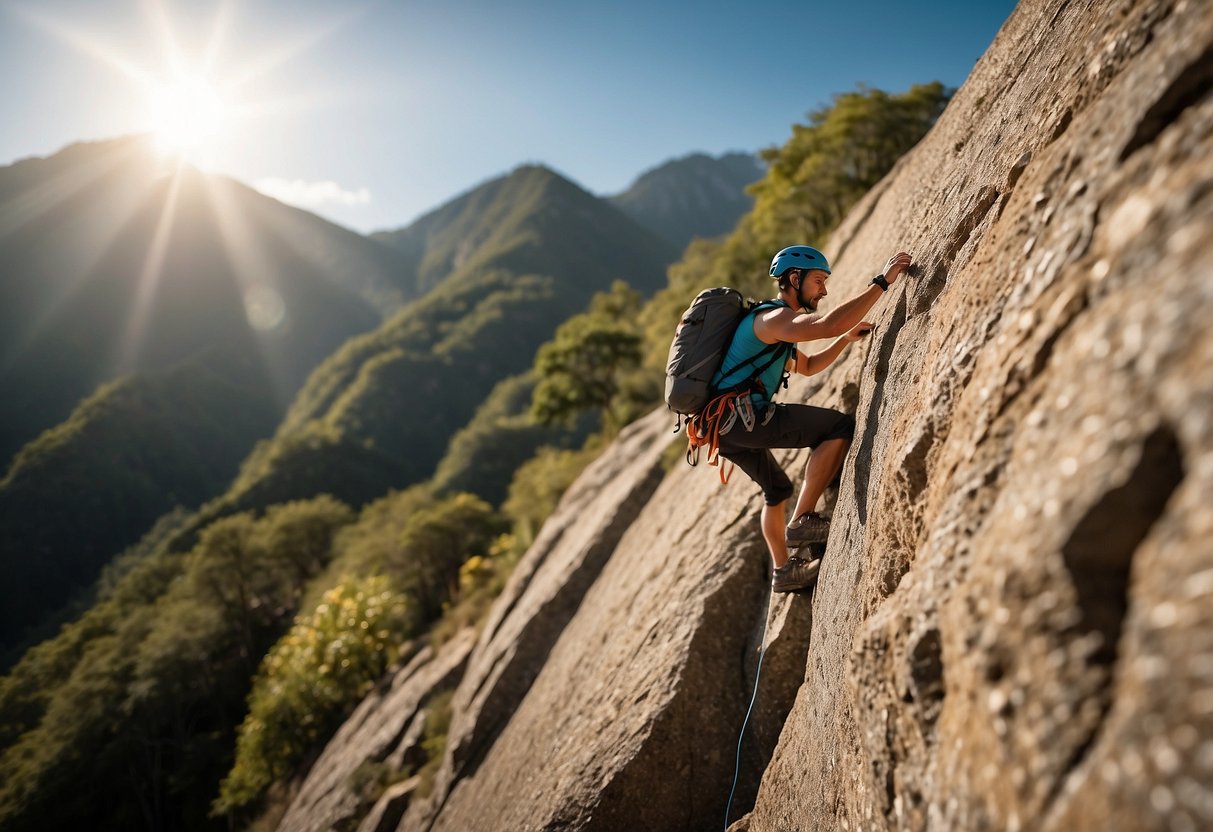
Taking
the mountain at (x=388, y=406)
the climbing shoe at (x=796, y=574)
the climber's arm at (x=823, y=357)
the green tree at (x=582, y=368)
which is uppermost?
the mountain at (x=388, y=406)

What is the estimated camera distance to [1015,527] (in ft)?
6.07

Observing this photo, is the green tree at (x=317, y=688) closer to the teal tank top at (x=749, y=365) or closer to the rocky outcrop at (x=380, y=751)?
the rocky outcrop at (x=380, y=751)

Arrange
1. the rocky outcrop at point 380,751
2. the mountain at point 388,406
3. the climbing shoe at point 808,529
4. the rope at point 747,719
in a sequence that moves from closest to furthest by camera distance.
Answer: the climbing shoe at point 808,529 → the rope at point 747,719 → the rocky outcrop at point 380,751 → the mountain at point 388,406

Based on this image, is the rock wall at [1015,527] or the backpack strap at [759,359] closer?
the rock wall at [1015,527]

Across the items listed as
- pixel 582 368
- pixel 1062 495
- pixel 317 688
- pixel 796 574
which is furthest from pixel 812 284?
pixel 317 688

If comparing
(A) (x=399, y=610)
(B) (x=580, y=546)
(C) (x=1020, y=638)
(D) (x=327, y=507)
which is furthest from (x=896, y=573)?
(D) (x=327, y=507)

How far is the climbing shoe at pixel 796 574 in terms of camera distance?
16.1ft

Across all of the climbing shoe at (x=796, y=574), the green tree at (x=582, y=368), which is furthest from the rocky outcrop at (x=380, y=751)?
the green tree at (x=582, y=368)

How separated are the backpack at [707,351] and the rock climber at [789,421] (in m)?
0.06

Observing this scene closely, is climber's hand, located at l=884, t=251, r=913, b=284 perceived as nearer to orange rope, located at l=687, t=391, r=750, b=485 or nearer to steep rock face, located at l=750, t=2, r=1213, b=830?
steep rock face, located at l=750, t=2, r=1213, b=830

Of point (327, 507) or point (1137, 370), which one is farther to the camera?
point (327, 507)

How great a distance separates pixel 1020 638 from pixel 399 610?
106 feet

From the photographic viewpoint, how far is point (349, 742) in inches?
755

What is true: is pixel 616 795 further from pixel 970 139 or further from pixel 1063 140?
pixel 970 139
